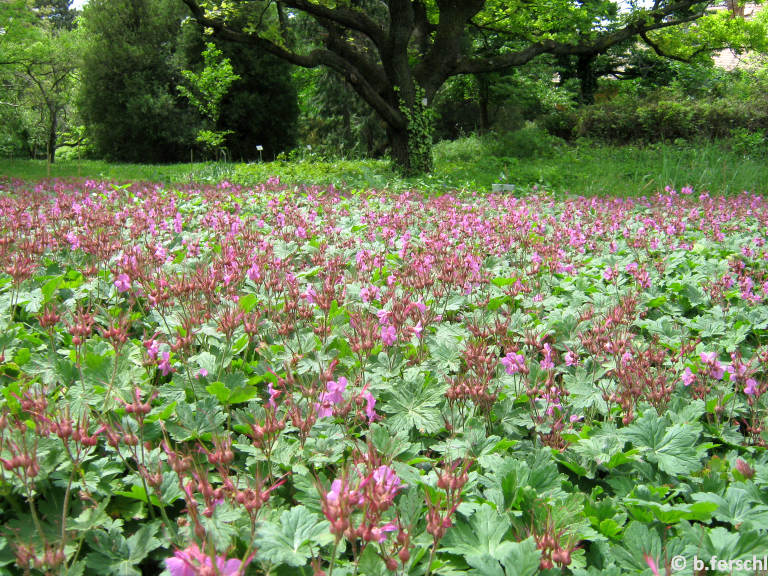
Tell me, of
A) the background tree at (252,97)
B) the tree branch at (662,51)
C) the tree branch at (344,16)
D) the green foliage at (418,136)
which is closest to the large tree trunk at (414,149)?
the green foliage at (418,136)

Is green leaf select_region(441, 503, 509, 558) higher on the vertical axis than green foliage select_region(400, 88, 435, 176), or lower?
lower

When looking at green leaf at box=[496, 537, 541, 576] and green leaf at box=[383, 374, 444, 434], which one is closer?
green leaf at box=[496, 537, 541, 576]

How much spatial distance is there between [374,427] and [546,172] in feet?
42.1

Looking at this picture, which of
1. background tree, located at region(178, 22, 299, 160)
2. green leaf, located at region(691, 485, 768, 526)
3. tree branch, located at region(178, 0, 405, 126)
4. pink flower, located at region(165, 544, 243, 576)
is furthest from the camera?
background tree, located at region(178, 22, 299, 160)

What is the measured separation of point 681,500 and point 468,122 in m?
34.3

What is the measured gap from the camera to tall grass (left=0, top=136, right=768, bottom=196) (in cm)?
1064

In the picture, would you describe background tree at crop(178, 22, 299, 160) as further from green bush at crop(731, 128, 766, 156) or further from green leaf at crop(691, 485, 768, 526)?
green leaf at crop(691, 485, 768, 526)

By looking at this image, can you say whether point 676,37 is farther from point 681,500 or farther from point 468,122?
point 681,500

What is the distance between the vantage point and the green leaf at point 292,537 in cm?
124

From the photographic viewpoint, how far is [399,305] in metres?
2.19

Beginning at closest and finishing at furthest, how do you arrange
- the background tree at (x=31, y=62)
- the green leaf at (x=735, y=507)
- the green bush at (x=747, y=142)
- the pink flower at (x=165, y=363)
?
the green leaf at (x=735, y=507) < the pink flower at (x=165, y=363) < the green bush at (x=747, y=142) < the background tree at (x=31, y=62)

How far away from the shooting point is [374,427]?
1700mm

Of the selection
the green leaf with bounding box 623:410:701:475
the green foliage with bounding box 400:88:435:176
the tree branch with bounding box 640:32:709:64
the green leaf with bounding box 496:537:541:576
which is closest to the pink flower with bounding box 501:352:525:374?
the green leaf with bounding box 623:410:701:475

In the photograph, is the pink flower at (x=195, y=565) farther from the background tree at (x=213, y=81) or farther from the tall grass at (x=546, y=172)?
the background tree at (x=213, y=81)
